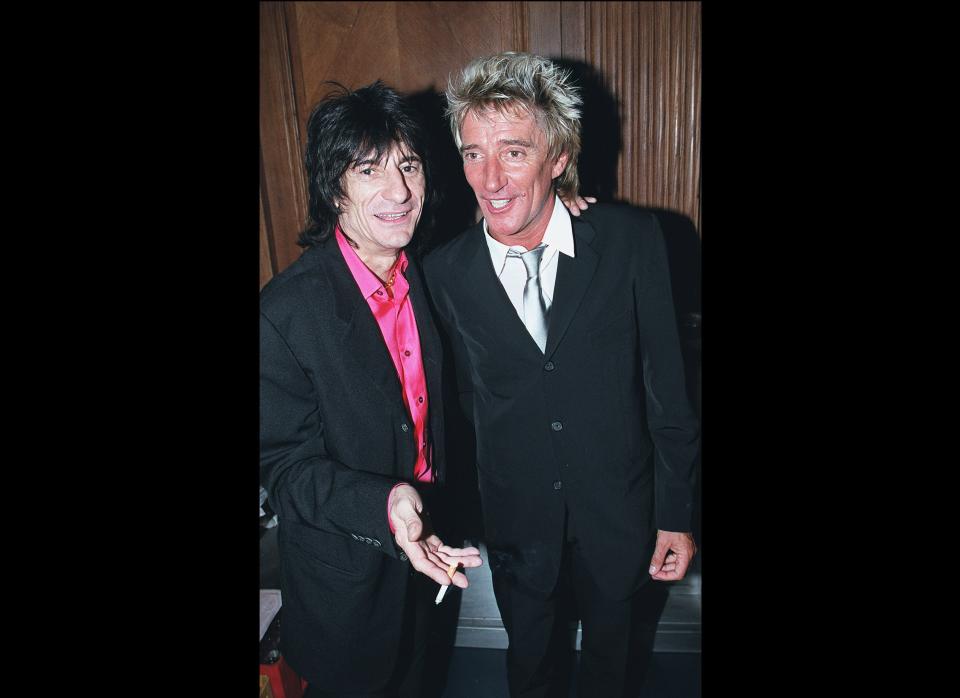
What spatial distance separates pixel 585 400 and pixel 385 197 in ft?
2.65

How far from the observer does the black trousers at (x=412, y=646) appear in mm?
1604

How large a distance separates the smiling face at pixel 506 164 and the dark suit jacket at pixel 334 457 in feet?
1.22

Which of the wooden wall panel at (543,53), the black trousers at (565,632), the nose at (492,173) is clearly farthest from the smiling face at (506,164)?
the black trousers at (565,632)

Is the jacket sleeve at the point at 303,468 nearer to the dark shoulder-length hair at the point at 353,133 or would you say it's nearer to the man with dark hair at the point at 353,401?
the man with dark hair at the point at 353,401

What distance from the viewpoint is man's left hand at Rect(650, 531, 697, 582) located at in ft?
5.40

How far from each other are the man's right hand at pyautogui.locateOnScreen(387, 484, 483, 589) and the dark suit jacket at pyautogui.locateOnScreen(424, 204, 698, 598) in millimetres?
393

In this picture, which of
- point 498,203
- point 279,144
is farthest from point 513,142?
point 279,144

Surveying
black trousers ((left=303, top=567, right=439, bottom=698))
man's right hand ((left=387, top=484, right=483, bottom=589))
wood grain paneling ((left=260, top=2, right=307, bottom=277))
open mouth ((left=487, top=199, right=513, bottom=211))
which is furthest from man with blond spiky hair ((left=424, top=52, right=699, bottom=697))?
wood grain paneling ((left=260, top=2, right=307, bottom=277))

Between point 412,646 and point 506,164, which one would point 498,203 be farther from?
point 412,646
